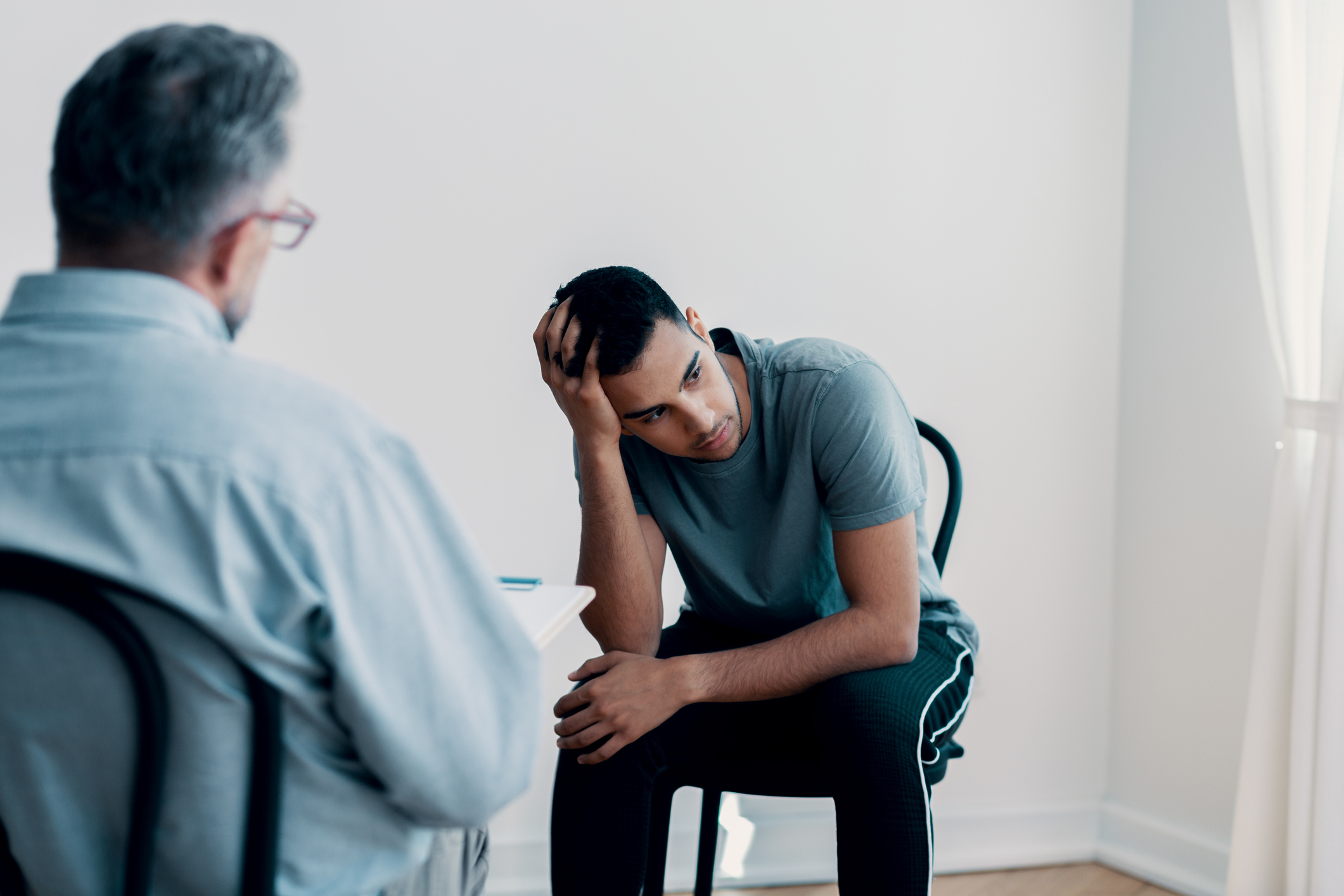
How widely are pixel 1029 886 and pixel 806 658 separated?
1214 mm

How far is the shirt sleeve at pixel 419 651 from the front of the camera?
651 millimetres

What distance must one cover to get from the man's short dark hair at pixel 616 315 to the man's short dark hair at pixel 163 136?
0.63 metres

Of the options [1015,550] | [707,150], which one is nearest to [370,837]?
[707,150]

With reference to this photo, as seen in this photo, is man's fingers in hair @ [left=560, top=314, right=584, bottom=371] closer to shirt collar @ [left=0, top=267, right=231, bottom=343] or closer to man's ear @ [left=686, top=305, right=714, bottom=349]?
man's ear @ [left=686, top=305, right=714, bottom=349]

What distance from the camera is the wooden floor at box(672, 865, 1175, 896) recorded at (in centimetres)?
204

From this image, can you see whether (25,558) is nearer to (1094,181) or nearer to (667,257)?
(667,257)

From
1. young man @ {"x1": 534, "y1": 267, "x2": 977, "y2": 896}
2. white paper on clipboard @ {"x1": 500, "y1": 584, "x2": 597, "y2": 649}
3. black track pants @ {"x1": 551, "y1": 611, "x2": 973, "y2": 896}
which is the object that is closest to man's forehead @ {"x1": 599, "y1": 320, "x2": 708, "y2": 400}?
young man @ {"x1": 534, "y1": 267, "x2": 977, "y2": 896}

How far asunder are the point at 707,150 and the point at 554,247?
1.29 ft

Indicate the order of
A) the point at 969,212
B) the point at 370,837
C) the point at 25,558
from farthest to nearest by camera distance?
the point at 969,212, the point at 370,837, the point at 25,558

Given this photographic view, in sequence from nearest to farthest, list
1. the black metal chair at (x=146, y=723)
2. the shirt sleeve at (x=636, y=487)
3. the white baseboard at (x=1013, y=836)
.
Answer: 1. the black metal chair at (x=146, y=723)
2. the shirt sleeve at (x=636, y=487)
3. the white baseboard at (x=1013, y=836)

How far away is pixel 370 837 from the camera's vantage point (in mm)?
733

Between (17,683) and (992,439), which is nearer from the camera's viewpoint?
(17,683)

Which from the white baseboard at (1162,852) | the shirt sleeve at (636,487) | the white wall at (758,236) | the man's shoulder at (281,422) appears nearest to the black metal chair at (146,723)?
the man's shoulder at (281,422)

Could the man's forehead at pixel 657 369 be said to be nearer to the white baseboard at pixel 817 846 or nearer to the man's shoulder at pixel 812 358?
the man's shoulder at pixel 812 358
